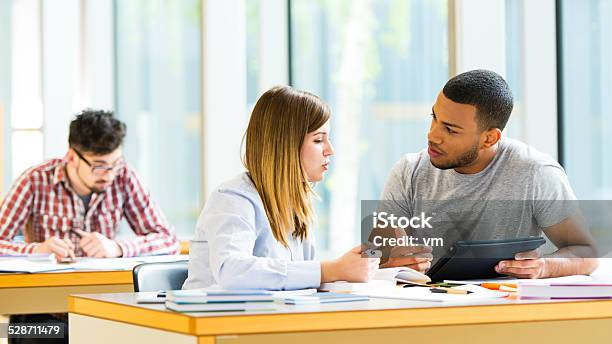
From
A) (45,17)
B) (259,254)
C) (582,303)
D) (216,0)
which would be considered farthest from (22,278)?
(45,17)

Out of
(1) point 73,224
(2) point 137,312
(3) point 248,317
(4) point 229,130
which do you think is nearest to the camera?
(3) point 248,317

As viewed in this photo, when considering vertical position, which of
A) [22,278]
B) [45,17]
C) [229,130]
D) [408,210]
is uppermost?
[45,17]

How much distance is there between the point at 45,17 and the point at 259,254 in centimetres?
405

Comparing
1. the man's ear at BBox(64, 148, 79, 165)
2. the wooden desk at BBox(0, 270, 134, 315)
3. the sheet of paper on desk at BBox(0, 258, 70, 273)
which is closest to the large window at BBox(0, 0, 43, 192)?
the man's ear at BBox(64, 148, 79, 165)

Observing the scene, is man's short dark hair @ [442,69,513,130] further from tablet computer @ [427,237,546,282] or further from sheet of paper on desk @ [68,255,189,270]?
sheet of paper on desk @ [68,255,189,270]

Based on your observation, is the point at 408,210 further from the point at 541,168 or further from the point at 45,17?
the point at 45,17

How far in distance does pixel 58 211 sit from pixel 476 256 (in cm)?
244

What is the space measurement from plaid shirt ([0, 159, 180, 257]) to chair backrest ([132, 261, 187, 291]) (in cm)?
131

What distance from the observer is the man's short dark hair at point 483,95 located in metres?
3.30

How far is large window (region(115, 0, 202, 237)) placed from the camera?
6.41 metres

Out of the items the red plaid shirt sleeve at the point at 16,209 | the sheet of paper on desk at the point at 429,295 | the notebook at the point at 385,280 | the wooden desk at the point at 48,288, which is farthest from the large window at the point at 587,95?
the red plaid shirt sleeve at the point at 16,209

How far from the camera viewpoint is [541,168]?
3.24 m

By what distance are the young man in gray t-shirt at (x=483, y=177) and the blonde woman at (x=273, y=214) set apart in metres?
0.47

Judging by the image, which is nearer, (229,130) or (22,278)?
(22,278)
